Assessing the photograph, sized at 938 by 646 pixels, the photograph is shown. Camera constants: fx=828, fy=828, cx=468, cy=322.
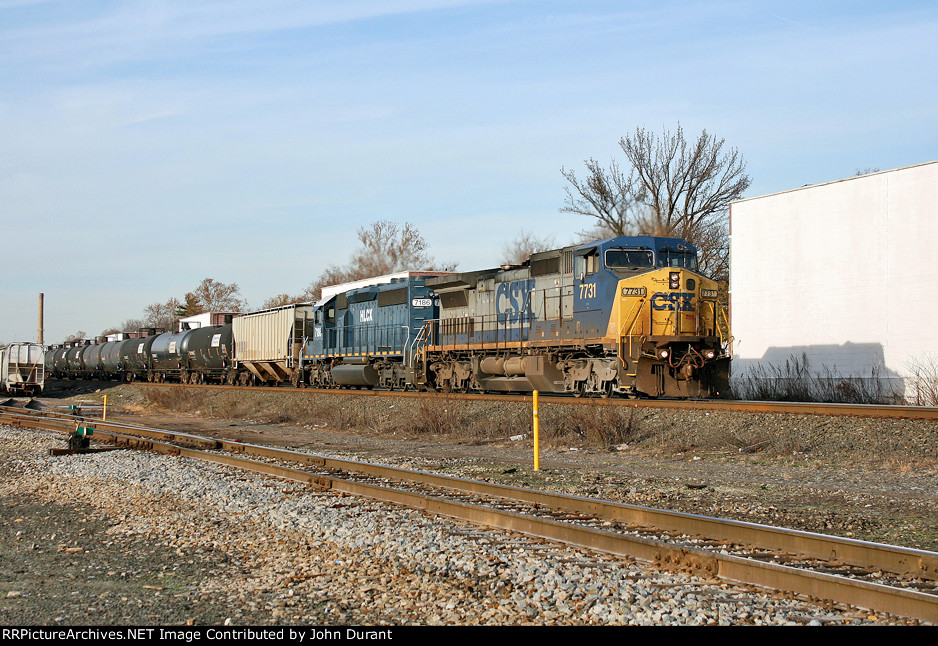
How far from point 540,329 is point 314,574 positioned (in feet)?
46.1

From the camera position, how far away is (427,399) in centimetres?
1933

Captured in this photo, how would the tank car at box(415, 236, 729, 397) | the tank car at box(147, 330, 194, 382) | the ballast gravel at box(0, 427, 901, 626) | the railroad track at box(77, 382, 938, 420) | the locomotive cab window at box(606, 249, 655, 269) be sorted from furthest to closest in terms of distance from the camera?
the tank car at box(147, 330, 194, 382), the locomotive cab window at box(606, 249, 655, 269), the tank car at box(415, 236, 729, 397), the railroad track at box(77, 382, 938, 420), the ballast gravel at box(0, 427, 901, 626)

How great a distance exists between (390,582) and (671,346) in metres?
12.6

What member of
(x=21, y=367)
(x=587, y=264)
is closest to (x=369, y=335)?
(x=587, y=264)

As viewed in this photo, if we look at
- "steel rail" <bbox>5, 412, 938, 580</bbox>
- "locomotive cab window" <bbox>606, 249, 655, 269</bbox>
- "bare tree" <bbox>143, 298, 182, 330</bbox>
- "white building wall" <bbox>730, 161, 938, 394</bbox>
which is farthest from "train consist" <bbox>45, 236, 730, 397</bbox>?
"bare tree" <bbox>143, 298, 182, 330</bbox>

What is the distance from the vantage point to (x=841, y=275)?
81.0ft

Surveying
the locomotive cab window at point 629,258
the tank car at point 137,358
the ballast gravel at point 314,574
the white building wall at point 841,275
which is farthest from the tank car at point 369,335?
the ballast gravel at point 314,574

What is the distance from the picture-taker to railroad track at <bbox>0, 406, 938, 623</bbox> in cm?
489

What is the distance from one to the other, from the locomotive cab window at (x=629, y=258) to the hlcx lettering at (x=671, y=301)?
0.86 metres

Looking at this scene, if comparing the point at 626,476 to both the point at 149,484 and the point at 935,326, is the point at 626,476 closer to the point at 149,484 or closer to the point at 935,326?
the point at 149,484

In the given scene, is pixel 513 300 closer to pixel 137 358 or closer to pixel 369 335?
pixel 369 335

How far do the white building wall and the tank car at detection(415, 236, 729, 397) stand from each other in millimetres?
7689

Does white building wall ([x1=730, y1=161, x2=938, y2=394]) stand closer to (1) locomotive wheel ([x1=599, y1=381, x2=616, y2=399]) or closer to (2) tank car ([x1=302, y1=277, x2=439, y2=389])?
(1) locomotive wheel ([x1=599, y1=381, x2=616, y2=399])

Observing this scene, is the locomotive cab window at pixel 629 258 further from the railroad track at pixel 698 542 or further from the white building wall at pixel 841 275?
the white building wall at pixel 841 275
